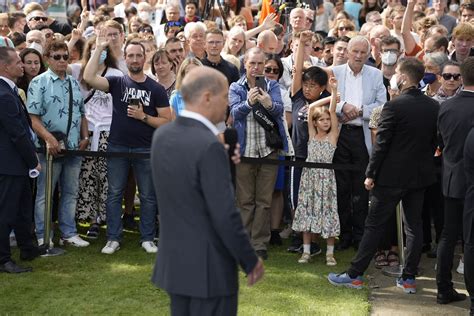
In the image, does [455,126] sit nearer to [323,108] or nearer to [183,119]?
[323,108]

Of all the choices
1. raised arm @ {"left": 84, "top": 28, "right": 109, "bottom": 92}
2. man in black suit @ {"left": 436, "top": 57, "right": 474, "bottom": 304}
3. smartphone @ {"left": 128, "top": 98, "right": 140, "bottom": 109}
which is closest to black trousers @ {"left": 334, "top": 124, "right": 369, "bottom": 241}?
man in black suit @ {"left": 436, "top": 57, "right": 474, "bottom": 304}

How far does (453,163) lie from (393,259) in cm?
170

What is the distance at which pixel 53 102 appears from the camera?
8664 mm

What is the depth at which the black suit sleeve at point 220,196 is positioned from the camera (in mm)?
4371

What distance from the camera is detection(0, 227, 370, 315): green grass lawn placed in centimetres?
707

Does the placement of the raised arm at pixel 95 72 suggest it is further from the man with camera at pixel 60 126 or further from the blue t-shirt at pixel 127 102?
the man with camera at pixel 60 126

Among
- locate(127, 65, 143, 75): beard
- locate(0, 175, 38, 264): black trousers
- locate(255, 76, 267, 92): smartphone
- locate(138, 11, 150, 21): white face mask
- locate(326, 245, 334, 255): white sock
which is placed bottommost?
locate(326, 245, 334, 255): white sock

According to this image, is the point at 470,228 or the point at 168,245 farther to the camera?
the point at 470,228

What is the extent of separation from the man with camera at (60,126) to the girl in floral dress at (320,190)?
2378 mm

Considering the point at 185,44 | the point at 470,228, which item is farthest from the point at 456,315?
the point at 185,44

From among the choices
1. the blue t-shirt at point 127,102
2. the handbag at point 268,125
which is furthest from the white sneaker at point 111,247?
the handbag at point 268,125

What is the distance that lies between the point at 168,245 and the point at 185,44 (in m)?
6.48

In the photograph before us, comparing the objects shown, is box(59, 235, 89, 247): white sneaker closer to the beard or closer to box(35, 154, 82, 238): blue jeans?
box(35, 154, 82, 238): blue jeans

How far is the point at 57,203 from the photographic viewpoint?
9680 mm
